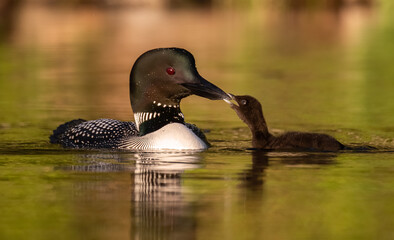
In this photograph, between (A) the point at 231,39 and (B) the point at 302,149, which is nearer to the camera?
(B) the point at 302,149

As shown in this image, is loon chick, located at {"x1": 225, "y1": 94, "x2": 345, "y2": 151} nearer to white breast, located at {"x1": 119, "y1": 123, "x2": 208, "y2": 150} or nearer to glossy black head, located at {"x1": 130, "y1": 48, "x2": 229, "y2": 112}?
glossy black head, located at {"x1": 130, "y1": 48, "x2": 229, "y2": 112}

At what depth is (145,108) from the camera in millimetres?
10125

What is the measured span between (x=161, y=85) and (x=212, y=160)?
904mm

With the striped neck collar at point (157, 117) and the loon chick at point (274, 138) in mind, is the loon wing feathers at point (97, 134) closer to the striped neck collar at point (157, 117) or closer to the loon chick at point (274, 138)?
the striped neck collar at point (157, 117)

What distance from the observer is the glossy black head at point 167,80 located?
9.88 m

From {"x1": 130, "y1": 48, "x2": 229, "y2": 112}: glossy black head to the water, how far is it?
563 mm

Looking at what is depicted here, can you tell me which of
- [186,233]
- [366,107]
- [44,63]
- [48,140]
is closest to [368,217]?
[186,233]

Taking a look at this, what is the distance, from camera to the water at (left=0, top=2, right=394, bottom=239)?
679 cm

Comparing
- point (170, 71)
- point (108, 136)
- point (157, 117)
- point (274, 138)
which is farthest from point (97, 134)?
point (274, 138)

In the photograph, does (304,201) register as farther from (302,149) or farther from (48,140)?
(48,140)

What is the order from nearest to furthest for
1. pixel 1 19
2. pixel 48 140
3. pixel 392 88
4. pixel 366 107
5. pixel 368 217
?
pixel 368 217, pixel 48 140, pixel 366 107, pixel 392 88, pixel 1 19

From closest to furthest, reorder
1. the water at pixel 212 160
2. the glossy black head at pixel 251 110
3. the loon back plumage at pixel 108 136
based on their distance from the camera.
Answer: the water at pixel 212 160 < the loon back plumage at pixel 108 136 < the glossy black head at pixel 251 110

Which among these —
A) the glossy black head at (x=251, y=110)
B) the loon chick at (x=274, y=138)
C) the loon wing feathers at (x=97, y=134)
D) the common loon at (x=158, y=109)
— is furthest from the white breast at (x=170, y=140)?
the glossy black head at (x=251, y=110)

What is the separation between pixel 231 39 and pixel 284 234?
25.1m
